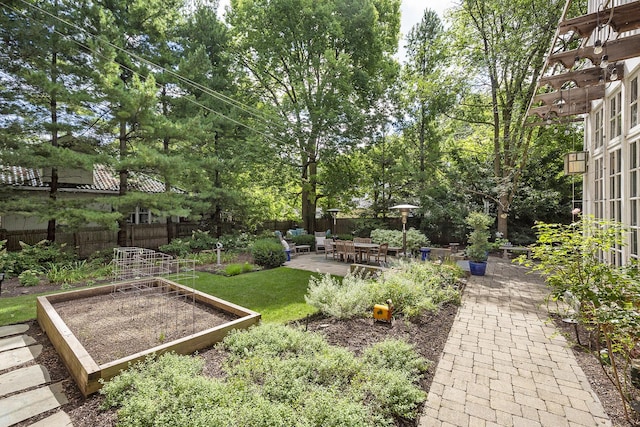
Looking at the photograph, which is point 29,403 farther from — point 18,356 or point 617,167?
point 617,167

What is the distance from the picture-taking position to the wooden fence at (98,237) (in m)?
9.53

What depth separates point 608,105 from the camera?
5.21 meters

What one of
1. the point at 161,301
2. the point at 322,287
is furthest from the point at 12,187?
the point at 322,287

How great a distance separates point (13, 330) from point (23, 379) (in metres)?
2.00

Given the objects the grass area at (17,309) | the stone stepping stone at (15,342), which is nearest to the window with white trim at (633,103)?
the stone stepping stone at (15,342)

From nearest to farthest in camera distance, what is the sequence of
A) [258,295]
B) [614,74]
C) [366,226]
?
[614,74] < [258,295] < [366,226]

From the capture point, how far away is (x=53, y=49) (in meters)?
8.34

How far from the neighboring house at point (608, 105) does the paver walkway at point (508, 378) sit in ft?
6.69

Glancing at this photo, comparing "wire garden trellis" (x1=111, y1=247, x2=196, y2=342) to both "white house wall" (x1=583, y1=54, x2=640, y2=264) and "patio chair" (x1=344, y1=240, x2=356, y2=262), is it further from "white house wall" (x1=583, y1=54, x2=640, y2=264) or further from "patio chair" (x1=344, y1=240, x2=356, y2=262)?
"white house wall" (x1=583, y1=54, x2=640, y2=264)

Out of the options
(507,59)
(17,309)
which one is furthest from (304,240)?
(507,59)

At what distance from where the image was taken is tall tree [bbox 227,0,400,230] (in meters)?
13.6

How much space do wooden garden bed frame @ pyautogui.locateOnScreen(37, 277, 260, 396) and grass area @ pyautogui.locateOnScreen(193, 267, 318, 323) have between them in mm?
683

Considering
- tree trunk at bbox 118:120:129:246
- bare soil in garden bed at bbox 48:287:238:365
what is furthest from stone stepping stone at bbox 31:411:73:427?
tree trunk at bbox 118:120:129:246

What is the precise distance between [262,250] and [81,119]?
753 cm
